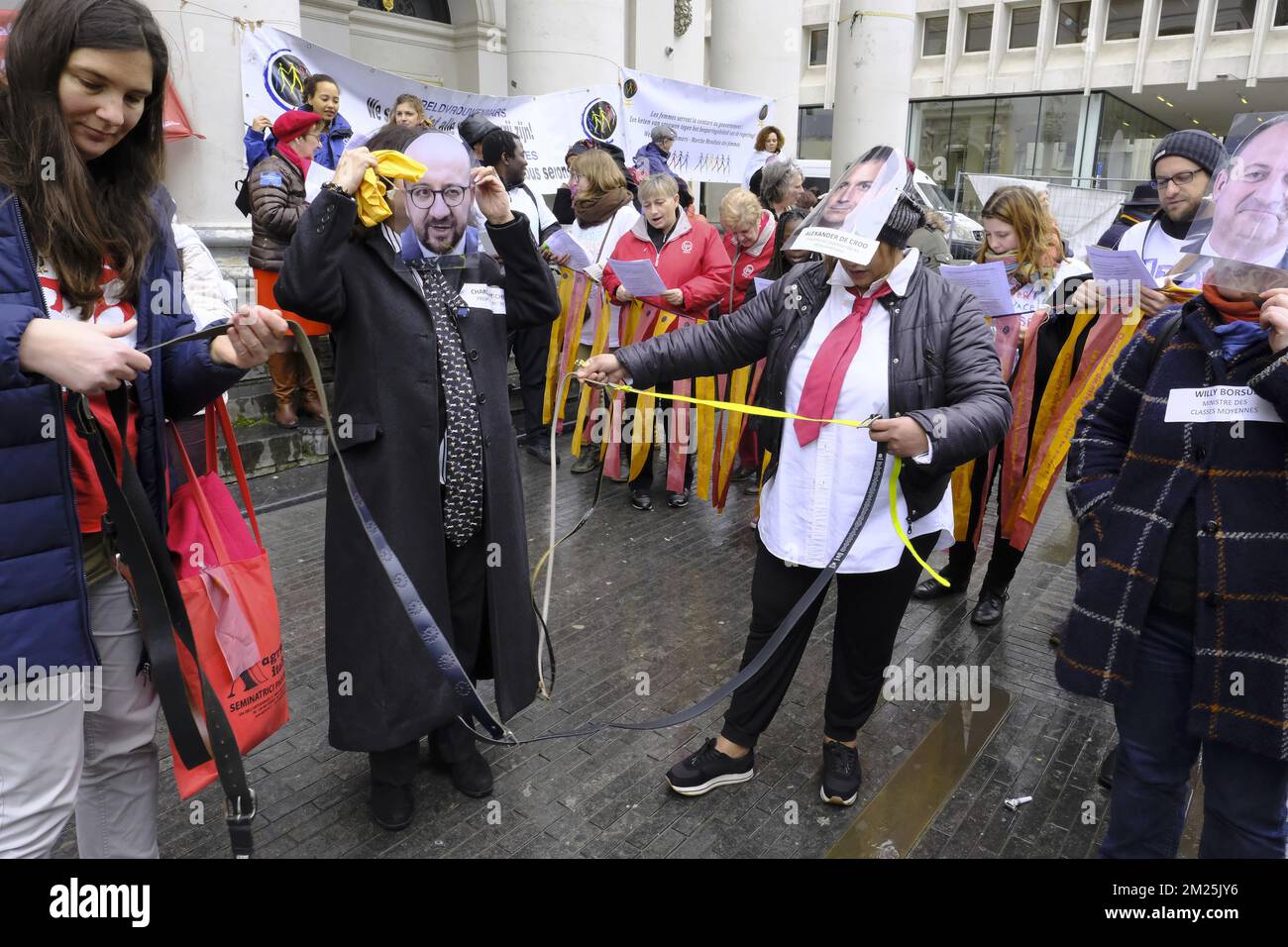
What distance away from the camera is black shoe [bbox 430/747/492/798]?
124 inches

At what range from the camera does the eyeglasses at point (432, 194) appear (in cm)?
269

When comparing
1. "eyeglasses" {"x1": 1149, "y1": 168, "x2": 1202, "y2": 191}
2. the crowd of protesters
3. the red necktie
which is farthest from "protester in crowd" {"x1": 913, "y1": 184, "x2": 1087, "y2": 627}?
the red necktie

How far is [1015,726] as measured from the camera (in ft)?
12.4

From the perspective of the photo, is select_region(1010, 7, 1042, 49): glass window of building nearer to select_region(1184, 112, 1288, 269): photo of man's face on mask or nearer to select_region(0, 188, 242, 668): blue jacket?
select_region(1184, 112, 1288, 269): photo of man's face on mask

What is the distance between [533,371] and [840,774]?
4676 millimetres

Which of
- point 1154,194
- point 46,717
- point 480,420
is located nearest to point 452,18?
point 1154,194

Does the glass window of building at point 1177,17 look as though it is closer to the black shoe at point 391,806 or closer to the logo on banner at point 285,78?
the logo on banner at point 285,78

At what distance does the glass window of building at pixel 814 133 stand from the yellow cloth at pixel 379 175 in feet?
114

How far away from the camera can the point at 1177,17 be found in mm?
29391

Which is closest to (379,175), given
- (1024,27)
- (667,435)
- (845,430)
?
(845,430)

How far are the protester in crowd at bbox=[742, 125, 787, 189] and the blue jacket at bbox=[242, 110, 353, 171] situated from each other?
5882 millimetres

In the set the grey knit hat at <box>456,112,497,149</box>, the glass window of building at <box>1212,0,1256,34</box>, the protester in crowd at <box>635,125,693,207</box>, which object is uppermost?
the glass window of building at <box>1212,0,1256,34</box>

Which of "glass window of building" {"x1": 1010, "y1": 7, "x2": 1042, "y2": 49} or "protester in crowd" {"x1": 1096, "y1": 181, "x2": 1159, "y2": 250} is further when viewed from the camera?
"glass window of building" {"x1": 1010, "y1": 7, "x2": 1042, "y2": 49}
